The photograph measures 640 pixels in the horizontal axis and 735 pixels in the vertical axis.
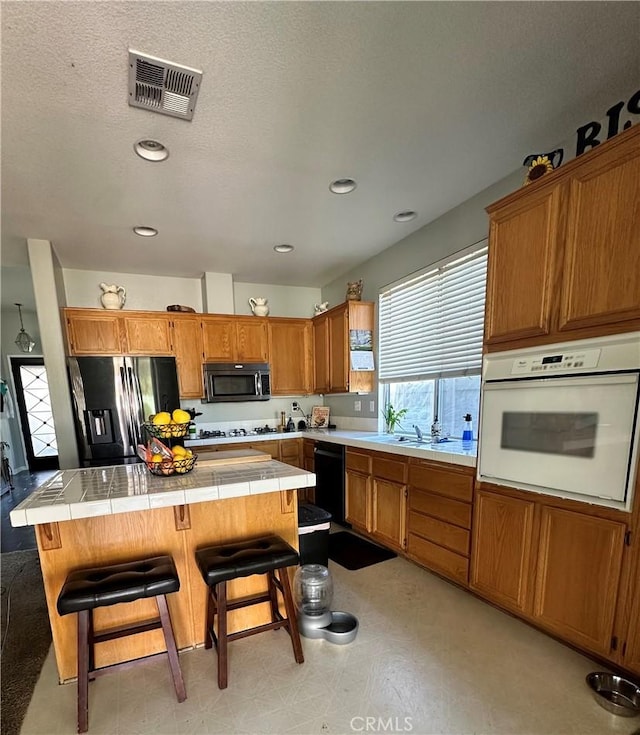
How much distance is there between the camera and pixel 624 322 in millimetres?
1478

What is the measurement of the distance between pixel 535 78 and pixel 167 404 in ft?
12.4

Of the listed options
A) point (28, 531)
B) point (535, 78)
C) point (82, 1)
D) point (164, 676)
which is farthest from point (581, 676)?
point (28, 531)

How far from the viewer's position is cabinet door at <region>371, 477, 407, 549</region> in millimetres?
2699

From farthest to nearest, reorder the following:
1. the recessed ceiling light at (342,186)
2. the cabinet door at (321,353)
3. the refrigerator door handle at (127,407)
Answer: the cabinet door at (321,353) < the refrigerator door handle at (127,407) < the recessed ceiling light at (342,186)

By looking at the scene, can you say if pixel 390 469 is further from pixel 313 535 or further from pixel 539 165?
pixel 539 165

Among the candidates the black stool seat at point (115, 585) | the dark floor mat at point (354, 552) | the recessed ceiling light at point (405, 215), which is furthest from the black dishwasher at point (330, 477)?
the recessed ceiling light at point (405, 215)

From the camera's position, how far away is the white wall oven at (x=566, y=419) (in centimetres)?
146

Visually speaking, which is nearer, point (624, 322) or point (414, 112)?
point (624, 322)

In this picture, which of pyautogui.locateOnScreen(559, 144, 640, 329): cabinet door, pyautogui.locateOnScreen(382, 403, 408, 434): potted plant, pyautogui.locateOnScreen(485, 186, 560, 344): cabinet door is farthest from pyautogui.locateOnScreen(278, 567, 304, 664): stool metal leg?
pyautogui.locateOnScreen(382, 403, 408, 434): potted plant

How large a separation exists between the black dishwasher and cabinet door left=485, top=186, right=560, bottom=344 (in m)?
2.04

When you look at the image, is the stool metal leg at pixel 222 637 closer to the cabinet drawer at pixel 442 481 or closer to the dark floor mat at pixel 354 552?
the dark floor mat at pixel 354 552

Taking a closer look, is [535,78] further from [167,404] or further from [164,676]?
[167,404]

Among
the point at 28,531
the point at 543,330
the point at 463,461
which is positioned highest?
the point at 543,330

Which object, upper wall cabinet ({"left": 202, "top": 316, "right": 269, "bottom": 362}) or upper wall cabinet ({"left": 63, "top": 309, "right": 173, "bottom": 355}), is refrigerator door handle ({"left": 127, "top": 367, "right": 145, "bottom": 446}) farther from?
upper wall cabinet ({"left": 202, "top": 316, "right": 269, "bottom": 362})
